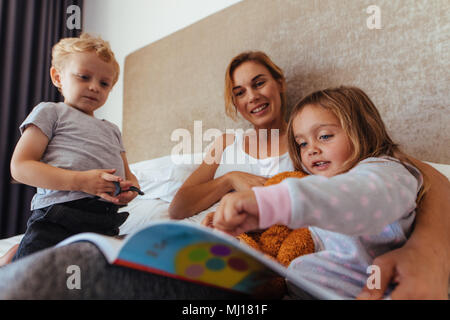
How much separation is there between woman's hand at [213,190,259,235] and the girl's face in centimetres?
36

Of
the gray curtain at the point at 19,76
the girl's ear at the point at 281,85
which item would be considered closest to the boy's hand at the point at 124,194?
the girl's ear at the point at 281,85

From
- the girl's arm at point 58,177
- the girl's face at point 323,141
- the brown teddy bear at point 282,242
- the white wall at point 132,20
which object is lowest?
the brown teddy bear at point 282,242

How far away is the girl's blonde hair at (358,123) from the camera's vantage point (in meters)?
0.70

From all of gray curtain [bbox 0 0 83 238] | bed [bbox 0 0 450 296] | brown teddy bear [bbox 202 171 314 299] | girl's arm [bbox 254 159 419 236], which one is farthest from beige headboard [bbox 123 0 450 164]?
gray curtain [bbox 0 0 83 238]

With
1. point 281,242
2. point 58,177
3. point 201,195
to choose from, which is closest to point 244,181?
point 201,195

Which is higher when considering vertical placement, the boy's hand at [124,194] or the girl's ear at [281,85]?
the girl's ear at [281,85]

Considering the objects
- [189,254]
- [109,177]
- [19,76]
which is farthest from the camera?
[19,76]

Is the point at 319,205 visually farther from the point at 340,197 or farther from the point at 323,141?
the point at 323,141

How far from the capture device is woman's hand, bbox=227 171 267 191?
1.06 meters

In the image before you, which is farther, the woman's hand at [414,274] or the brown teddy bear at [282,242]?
the brown teddy bear at [282,242]

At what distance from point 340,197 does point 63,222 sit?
0.87 metres

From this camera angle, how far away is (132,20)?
2.41m

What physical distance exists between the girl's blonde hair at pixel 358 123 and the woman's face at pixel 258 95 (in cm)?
39

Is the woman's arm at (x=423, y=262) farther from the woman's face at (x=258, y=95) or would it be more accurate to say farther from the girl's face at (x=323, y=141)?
the woman's face at (x=258, y=95)
